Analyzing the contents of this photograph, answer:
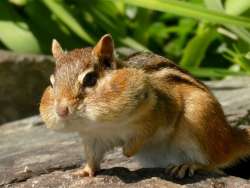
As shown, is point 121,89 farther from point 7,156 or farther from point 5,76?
point 5,76

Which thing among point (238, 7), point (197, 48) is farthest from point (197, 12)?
point (197, 48)

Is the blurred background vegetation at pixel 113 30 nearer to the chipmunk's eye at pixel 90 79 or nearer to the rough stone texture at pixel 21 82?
the rough stone texture at pixel 21 82

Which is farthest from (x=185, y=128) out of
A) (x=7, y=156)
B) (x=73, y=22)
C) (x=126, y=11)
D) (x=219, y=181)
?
(x=126, y=11)

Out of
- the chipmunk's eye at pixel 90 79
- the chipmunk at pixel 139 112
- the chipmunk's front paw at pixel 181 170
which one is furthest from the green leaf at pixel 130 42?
the chipmunk's eye at pixel 90 79

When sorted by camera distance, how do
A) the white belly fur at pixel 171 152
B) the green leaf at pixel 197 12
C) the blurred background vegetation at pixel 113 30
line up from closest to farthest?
the white belly fur at pixel 171 152, the green leaf at pixel 197 12, the blurred background vegetation at pixel 113 30

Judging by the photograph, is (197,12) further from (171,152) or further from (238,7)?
(171,152)
